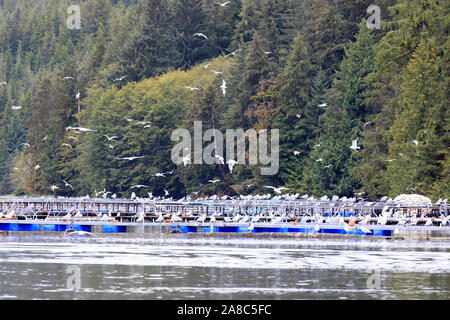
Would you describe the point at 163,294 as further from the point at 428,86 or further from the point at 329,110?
the point at 329,110

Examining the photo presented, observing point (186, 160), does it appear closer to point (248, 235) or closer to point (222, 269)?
point (248, 235)

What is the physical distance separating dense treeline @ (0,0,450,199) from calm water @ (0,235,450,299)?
19533 mm

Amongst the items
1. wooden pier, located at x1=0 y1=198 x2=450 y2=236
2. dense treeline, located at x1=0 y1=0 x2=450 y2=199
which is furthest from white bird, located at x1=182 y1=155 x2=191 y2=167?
wooden pier, located at x1=0 y1=198 x2=450 y2=236

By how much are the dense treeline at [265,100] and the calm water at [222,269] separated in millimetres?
19533

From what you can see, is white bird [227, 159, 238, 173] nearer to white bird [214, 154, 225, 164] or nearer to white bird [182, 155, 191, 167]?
white bird [214, 154, 225, 164]

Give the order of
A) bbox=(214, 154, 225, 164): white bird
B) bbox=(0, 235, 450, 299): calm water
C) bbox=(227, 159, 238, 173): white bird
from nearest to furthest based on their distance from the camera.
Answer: bbox=(0, 235, 450, 299): calm water
bbox=(227, 159, 238, 173): white bird
bbox=(214, 154, 225, 164): white bird

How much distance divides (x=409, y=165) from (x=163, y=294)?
4266 centimetres

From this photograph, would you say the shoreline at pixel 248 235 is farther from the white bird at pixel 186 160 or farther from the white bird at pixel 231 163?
the white bird at pixel 186 160

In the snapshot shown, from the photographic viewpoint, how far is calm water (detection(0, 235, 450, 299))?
1501 inches

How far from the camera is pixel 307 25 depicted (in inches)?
4333

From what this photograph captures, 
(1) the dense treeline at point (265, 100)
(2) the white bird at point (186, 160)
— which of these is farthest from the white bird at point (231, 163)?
(2) the white bird at point (186, 160)

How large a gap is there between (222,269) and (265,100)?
58.2 m

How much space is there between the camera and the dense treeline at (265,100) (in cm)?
7881
